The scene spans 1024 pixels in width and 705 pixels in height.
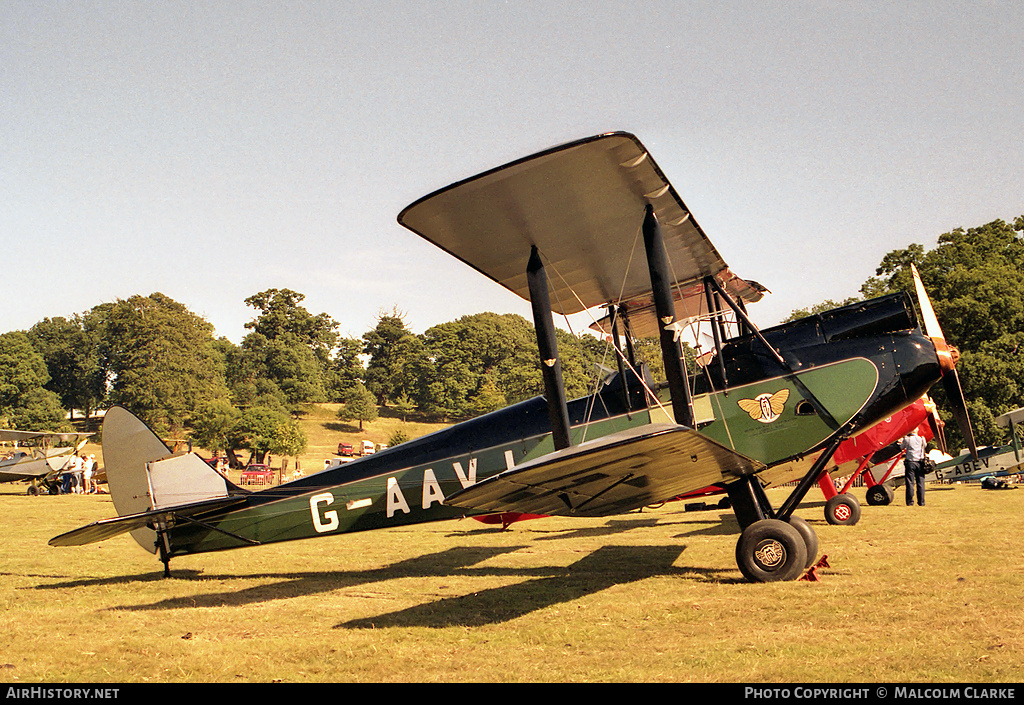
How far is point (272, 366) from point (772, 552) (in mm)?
90157

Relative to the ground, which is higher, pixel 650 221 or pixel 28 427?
pixel 28 427

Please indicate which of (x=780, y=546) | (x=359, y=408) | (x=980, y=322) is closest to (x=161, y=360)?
(x=359, y=408)

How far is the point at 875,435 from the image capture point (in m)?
13.0

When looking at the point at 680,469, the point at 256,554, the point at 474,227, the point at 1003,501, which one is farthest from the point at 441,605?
the point at 1003,501

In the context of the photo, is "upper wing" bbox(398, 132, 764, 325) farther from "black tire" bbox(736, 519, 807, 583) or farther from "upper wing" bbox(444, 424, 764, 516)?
"black tire" bbox(736, 519, 807, 583)

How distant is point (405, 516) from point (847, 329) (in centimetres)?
526

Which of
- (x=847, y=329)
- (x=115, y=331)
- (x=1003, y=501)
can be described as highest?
(x=115, y=331)

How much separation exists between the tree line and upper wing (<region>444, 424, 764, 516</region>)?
118 ft

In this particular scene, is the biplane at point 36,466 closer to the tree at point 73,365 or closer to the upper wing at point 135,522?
the upper wing at point 135,522

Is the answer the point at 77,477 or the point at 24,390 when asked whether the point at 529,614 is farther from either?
the point at 24,390

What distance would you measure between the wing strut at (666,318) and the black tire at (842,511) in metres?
6.96

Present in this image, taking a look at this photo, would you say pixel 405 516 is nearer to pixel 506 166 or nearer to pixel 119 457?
pixel 119 457

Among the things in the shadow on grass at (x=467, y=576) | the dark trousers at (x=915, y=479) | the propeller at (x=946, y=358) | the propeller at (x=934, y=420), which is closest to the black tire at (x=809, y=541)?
the shadow on grass at (x=467, y=576)

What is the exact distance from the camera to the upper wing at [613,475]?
508 cm
